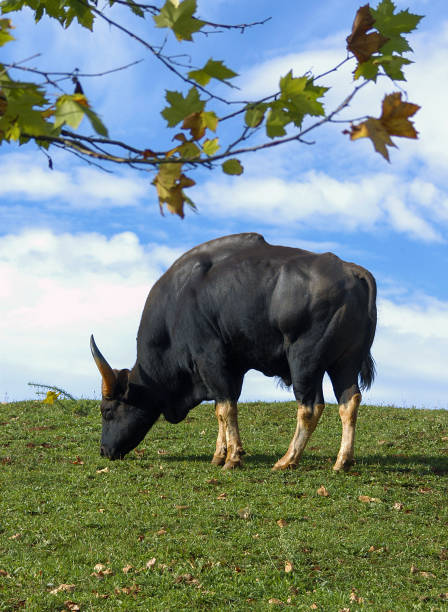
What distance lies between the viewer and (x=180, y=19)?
3.76 m

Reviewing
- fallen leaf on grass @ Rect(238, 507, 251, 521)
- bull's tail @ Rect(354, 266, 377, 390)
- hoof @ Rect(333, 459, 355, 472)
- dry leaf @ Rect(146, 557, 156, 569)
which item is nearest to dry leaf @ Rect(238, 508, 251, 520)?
fallen leaf on grass @ Rect(238, 507, 251, 521)

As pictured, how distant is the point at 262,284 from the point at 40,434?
6588 mm

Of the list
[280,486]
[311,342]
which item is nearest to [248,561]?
[280,486]

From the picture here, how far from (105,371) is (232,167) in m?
8.79

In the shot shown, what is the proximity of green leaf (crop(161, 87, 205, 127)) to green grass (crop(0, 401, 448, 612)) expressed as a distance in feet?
16.6

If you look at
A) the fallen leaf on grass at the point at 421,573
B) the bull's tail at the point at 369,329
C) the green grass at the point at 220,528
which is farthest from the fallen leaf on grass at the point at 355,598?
the bull's tail at the point at 369,329

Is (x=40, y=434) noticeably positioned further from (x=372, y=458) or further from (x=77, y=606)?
(x=77, y=606)

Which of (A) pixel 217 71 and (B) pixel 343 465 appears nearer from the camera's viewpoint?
(A) pixel 217 71

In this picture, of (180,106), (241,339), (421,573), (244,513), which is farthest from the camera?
(241,339)

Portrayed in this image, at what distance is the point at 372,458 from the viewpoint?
1273 cm

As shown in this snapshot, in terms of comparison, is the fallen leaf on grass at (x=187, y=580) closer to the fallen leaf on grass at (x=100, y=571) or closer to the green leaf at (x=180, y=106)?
the fallen leaf on grass at (x=100, y=571)

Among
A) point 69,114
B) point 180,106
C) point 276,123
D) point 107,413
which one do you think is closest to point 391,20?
point 276,123

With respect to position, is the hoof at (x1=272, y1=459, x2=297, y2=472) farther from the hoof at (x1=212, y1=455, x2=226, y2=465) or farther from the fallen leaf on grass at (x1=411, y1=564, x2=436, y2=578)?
the fallen leaf on grass at (x1=411, y1=564, x2=436, y2=578)

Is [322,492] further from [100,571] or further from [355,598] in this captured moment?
[100,571]
